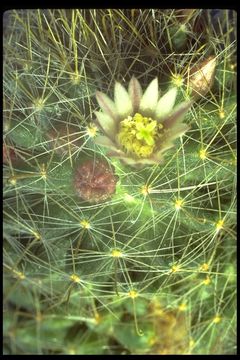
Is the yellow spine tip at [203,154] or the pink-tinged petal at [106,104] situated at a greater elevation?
the pink-tinged petal at [106,104]

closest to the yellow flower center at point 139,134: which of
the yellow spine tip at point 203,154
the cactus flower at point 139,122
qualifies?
the cactus flower at point 139,122

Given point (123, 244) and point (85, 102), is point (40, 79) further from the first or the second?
point (123, 244)

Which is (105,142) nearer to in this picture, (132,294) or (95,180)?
(95,180)

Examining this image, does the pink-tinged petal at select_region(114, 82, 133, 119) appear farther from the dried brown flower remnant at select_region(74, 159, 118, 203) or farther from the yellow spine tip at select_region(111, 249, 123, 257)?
the yellow spine tip at select_region(111, 249, 123, 257)

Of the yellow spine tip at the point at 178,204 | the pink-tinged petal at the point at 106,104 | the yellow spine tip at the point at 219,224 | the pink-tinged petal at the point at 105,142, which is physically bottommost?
the yellow spine tip at the point at 219,224

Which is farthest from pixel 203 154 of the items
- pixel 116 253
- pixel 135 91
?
pixel 116 253

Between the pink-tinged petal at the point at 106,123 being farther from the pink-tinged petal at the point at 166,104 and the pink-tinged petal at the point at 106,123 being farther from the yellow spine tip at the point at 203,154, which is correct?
the yellow spine tip at the point at 203,154
